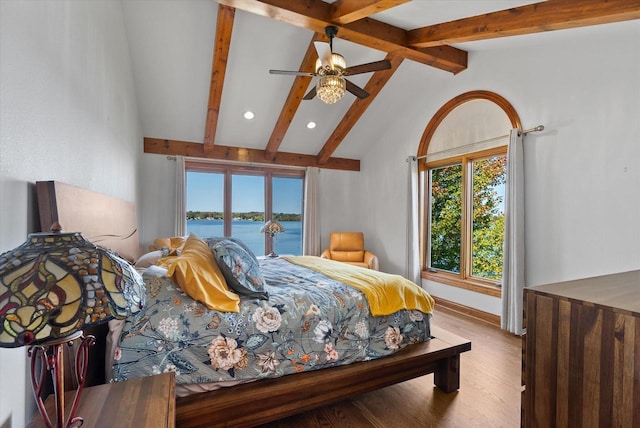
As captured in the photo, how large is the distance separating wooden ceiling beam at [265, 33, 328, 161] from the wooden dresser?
3516 mm

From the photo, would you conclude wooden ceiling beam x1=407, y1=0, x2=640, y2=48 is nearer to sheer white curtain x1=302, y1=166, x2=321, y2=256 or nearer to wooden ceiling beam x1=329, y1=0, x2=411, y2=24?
wooden ceiling beam x1=329, y1=0, x2=411, y2=24

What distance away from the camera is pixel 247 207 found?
568 centimetres

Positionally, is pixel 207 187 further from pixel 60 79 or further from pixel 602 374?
pixel 602 374

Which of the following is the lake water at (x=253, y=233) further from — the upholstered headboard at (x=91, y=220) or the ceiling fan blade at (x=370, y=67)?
the ceiling fan blade at (x=370, y=67)

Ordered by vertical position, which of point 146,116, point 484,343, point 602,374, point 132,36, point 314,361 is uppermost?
point 132,36

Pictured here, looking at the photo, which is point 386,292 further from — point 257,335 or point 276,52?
point 276,52

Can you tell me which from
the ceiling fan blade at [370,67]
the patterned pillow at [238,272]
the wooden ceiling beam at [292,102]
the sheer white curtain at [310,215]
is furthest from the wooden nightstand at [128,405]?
the sheer white curtain at [310,215]

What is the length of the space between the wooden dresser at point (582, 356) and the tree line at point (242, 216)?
4.86 metres

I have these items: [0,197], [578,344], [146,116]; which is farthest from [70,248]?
[146,116]

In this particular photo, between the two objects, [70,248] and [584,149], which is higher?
[584,149]

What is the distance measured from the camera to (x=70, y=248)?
2.47 feet

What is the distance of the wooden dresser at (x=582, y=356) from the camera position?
1.09 m

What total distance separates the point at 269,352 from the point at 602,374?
149 cm

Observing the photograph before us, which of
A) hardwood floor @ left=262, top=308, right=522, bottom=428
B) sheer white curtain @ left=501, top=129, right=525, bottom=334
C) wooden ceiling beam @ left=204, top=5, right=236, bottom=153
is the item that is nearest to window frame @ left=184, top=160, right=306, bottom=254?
wooden ceiling beam @ left=204, top=5, right=236, bottom=153
